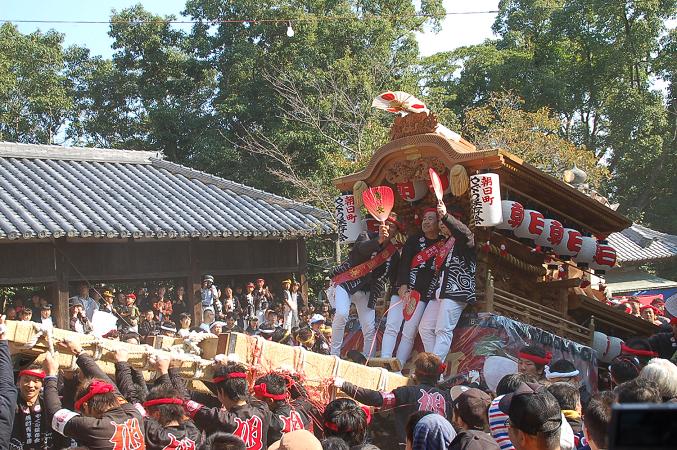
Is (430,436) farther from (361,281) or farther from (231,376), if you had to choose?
(361,281)

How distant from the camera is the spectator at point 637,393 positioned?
11.9ft

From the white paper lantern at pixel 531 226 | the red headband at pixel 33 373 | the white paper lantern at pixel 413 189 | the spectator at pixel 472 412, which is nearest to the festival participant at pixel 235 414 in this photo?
the red headband at pixel 33 373

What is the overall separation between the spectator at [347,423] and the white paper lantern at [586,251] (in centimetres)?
644

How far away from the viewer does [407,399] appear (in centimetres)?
A: 559

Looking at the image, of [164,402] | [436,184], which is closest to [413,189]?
[436,184]

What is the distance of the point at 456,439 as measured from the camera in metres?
3.89

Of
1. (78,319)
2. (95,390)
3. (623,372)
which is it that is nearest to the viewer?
(95,390)

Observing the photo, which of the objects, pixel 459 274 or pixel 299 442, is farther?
pixel 459 274

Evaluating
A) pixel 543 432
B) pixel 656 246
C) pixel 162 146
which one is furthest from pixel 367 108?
pixel 543 432

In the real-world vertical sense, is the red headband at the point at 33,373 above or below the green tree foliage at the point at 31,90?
below

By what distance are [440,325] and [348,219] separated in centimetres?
212

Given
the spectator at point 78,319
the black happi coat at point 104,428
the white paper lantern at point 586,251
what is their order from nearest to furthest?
1. the black happi coat at point 104,428
2. the white paper lantern at point 586,251
3. the spectator at point 78,319

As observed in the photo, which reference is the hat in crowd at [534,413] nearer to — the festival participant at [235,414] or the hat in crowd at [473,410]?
the hat in crowd at [473,410]

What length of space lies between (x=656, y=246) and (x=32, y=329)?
21986mm
